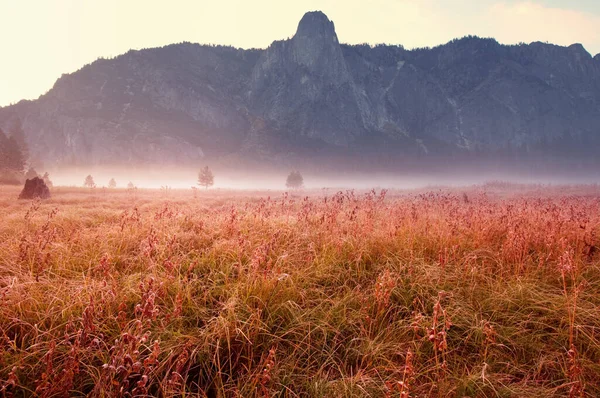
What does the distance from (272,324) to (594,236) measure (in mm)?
6534

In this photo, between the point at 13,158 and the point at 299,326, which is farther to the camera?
the point at 13,158

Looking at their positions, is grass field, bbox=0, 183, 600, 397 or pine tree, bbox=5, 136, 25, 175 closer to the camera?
grass field, bbox=0, 183, 600, 397

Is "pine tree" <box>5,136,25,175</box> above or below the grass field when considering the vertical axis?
above

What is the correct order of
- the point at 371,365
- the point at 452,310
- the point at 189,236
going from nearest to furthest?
the point at 371,365, the point at 452,310, the point at 189,236

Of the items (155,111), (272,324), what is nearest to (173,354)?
(272,324)

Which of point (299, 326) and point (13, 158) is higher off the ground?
point (13, 158)

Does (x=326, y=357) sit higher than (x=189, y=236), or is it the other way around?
(x=189, y=236)

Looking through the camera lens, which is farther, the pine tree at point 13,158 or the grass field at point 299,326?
the pine tree at point 13,158

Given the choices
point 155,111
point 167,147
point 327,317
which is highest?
point 155,111

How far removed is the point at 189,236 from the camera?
5324 mm

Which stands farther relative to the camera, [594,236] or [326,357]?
[594,236]

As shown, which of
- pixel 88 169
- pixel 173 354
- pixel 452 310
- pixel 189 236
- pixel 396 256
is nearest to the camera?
pixel 173 354

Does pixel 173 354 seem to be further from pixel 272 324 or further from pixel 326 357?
pixel 326 357

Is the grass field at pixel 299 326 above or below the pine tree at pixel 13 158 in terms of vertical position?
below
